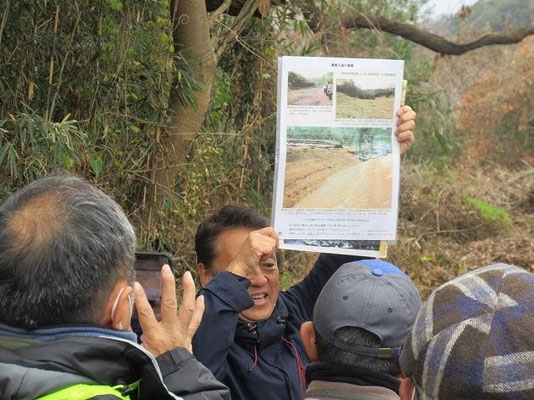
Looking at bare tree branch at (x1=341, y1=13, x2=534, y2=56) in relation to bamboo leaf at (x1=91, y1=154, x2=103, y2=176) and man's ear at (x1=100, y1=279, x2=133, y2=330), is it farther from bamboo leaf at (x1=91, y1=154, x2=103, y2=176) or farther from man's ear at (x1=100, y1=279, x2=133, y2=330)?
man's ear at (x1=100, y1=279, x2=133, y2=330)

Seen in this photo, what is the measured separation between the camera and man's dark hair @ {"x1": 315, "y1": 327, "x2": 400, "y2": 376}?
2086 millimetres

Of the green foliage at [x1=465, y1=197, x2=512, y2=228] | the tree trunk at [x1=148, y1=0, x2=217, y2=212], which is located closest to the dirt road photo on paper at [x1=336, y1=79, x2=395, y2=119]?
the tree trunk at [x1=148, y1=0, x2=217, y2=212]

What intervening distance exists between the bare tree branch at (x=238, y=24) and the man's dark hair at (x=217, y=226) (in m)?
2.79

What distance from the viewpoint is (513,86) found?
1958cm

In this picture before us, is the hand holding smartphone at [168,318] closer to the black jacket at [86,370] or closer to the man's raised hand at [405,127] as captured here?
the black jacket at [86,370]

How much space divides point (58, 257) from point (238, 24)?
4338mm

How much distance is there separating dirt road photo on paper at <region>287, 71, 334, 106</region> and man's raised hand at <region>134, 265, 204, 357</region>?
1135 millimetres

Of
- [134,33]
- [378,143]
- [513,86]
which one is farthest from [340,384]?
[513,86]

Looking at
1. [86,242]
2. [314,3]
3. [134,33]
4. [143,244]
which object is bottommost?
[143,244]

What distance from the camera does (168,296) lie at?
1.97 metres

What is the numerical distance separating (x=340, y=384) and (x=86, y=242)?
0.72m

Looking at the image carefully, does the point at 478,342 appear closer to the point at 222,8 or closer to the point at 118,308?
the point at 118,308

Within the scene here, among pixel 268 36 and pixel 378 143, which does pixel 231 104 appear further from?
pixel 378 143

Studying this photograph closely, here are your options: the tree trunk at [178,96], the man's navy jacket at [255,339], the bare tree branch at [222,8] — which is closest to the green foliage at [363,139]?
the man's navy jacket at [255,339]
